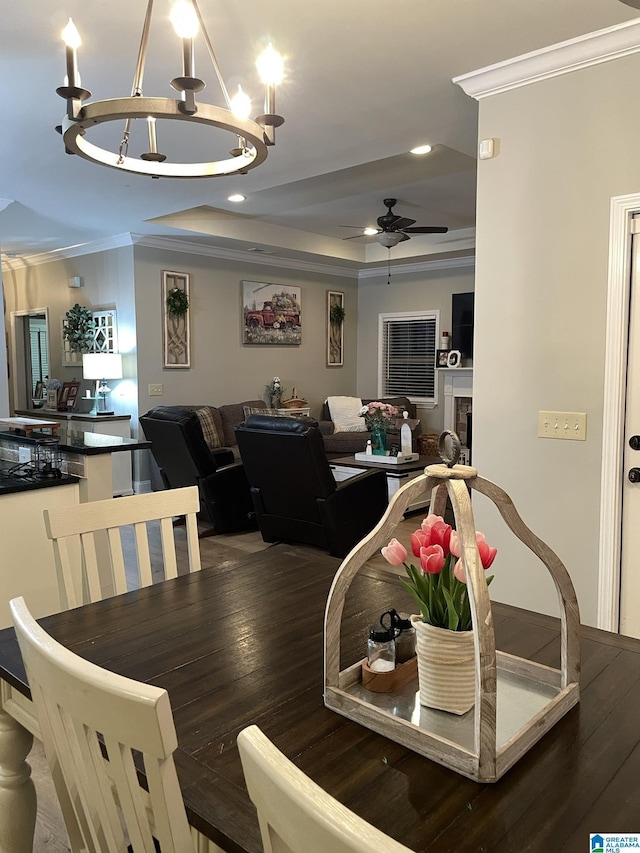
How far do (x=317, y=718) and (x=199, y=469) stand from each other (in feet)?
12.4

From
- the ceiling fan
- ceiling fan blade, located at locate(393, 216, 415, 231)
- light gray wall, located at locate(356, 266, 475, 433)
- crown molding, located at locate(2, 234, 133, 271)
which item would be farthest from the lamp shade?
light gray wall, located at locate(356, 266, 475, 433)

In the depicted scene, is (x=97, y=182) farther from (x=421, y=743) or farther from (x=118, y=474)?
(x=421, y=743)

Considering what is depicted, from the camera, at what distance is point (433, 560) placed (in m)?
1.09

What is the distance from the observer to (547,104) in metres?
2.69

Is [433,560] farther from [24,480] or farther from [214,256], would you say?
[214,256]

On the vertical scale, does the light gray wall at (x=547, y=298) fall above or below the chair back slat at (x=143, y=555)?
above

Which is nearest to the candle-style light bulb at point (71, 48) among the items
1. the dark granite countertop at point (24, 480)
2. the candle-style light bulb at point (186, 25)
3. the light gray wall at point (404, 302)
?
the candle-style light bulb at point (186, 25)

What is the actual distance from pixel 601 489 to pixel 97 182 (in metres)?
3.73

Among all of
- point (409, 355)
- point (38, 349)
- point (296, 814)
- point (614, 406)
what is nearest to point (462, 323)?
point (409, 355)

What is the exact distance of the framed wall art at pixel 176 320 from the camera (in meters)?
6.59

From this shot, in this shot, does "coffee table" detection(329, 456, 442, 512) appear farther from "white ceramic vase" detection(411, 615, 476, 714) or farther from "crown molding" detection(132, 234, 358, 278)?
"white ceramic vase" detection(411, 615, 476, 714)

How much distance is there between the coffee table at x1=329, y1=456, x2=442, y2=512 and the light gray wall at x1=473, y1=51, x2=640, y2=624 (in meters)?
2.34

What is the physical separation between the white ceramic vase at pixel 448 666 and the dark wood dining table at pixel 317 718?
12 centimetres

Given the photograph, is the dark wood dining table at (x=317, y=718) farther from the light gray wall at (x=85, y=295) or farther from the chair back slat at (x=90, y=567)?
the light gray wall at (x=85, y=295)
